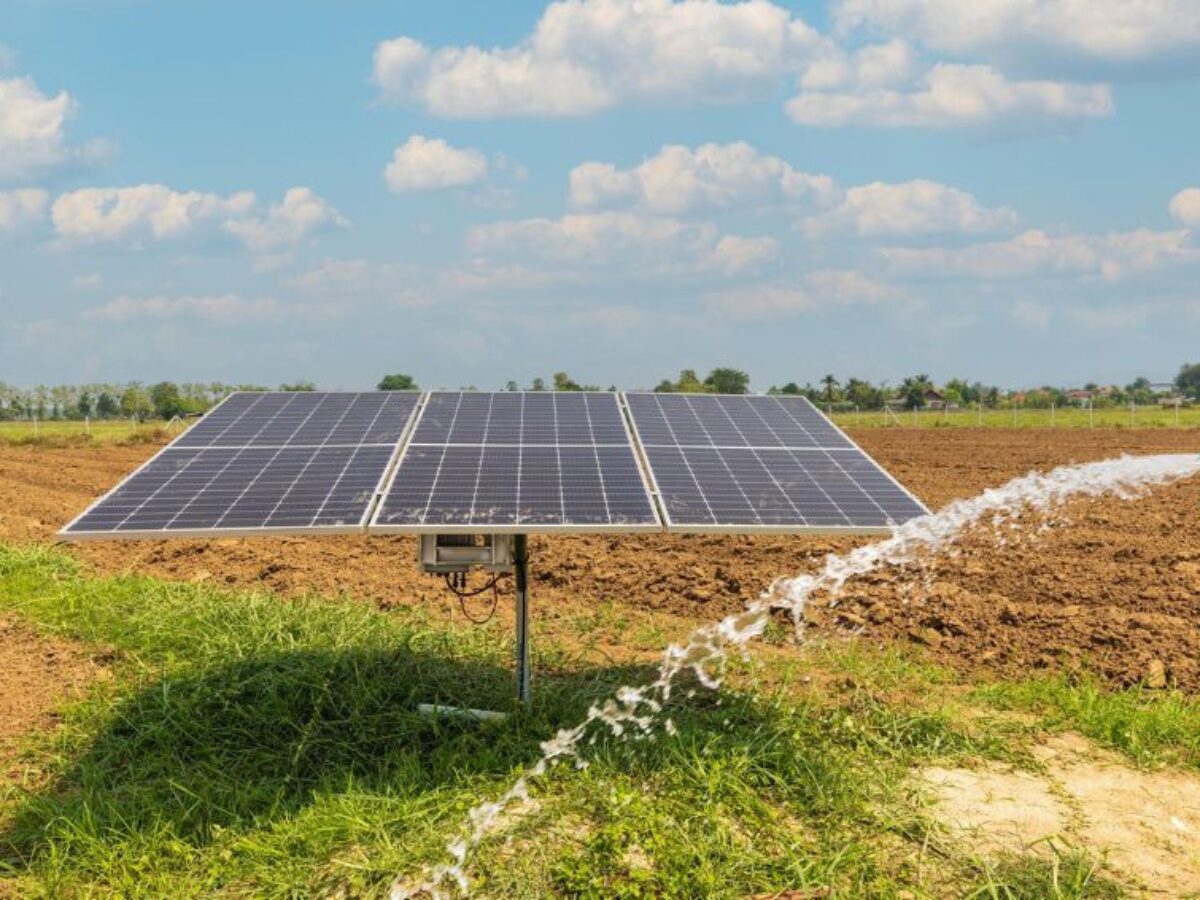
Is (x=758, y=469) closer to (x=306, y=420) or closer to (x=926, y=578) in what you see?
(x=306, y=420)

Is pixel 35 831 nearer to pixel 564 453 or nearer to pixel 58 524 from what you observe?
pixel 564 453

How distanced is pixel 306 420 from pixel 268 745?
3022mm

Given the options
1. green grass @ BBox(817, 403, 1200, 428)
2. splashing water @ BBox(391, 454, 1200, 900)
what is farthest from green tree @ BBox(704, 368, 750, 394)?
splashing water @ BBox(391, 454, 1200, 900)

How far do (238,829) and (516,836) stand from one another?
1814mm

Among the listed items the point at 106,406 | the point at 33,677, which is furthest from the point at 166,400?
the point at 33,677

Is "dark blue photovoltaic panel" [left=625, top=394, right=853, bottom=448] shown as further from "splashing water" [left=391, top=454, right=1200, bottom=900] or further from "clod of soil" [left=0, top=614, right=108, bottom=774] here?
"clod of soil" [left=0, top=614, right=108, bottom=774]

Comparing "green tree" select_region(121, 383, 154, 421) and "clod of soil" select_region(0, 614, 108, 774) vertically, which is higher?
"green tree" select_region(121, 383, 154, 421)

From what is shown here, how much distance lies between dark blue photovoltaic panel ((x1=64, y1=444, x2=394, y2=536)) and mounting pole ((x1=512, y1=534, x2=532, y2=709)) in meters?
1.14

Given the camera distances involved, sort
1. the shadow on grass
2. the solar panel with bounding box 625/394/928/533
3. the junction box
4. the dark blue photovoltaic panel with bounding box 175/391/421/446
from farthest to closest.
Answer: the dark blue photovoltaic panel with bounding box 175/391/421/446 → the junction box → the solar panel with bounding box 625/394/928/533 → the shadow on grass

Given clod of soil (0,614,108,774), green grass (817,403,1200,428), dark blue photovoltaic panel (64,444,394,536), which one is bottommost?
clod of soil (0,614,108,774)

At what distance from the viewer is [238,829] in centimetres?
688

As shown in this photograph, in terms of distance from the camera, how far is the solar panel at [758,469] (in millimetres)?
7430

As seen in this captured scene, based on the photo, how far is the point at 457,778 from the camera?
23.6 feet

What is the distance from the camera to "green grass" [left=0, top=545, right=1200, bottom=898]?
20.5 ft
